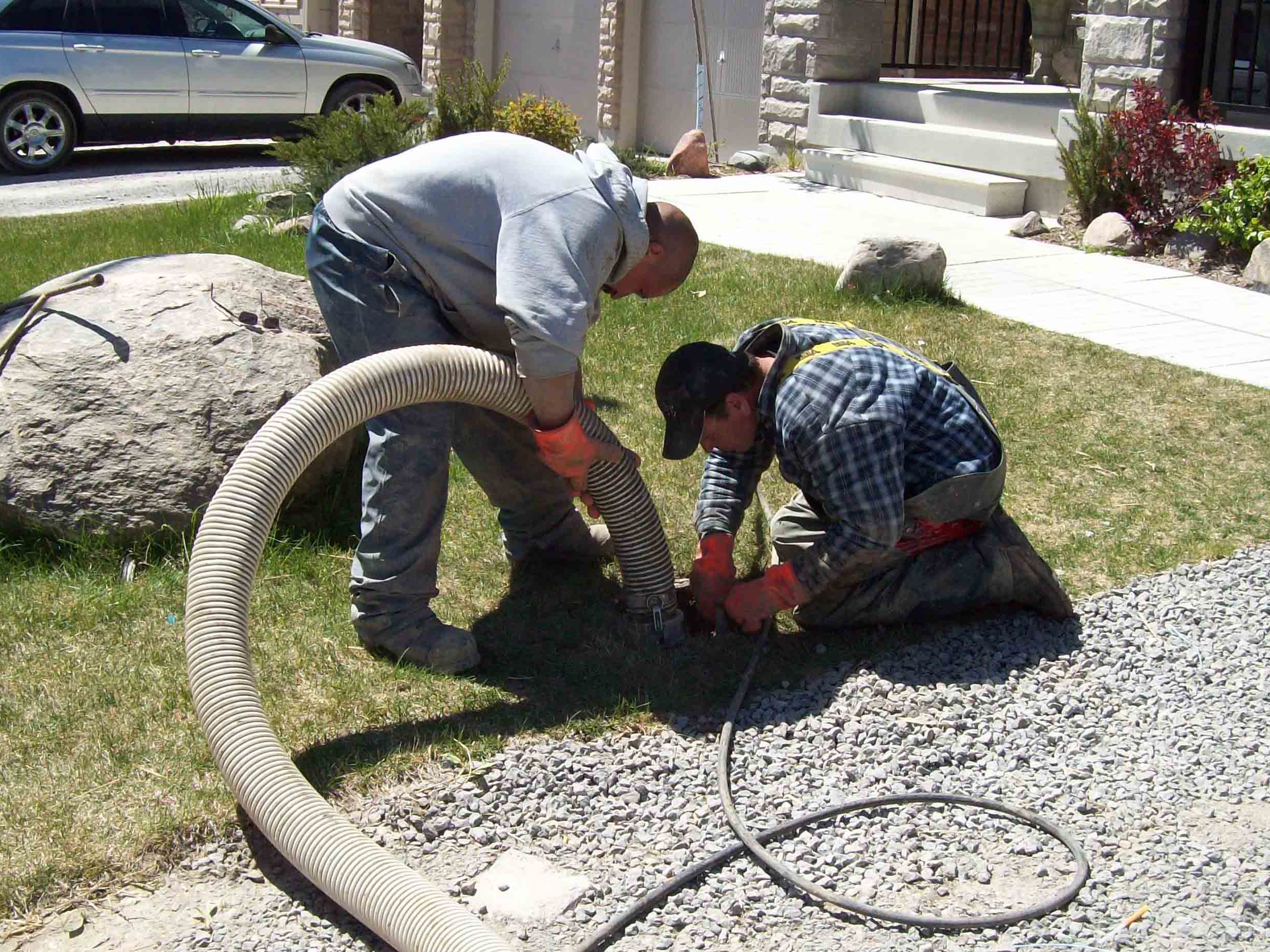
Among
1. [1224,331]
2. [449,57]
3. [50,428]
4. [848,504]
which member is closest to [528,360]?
[848,504]

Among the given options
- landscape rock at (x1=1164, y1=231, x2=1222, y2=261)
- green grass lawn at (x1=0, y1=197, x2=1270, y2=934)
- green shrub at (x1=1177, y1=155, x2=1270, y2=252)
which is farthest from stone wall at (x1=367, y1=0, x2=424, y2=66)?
green grass lawn at (x1=0, y1=197, x2=1270, y2=934)

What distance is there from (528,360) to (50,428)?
1.98m

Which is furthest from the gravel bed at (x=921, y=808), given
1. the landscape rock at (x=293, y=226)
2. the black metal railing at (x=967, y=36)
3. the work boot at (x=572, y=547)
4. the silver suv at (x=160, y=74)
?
the black metal railing at (x=967, y=36)

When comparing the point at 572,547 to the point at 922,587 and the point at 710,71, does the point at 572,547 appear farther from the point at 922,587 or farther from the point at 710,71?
the point at 710,71

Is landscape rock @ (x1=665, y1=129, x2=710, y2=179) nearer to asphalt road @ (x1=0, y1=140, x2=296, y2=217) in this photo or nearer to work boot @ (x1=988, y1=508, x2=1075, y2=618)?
asphalt road @ (x1=0, y1=140, x2=296, y2=217)

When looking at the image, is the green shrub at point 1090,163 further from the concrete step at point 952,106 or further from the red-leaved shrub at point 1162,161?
the concrete step at point 952,106

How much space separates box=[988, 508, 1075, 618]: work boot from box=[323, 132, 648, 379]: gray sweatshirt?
4.71 feet

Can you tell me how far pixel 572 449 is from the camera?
11.7 feet

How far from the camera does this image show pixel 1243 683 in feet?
12.1

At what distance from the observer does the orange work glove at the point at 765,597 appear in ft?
12.3

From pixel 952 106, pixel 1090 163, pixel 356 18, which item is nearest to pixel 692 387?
pixel 1090 163

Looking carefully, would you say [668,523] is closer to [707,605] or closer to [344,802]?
[707,605]

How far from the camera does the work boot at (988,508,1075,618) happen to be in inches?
154

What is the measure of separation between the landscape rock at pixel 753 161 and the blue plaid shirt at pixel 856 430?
31.1 feet
